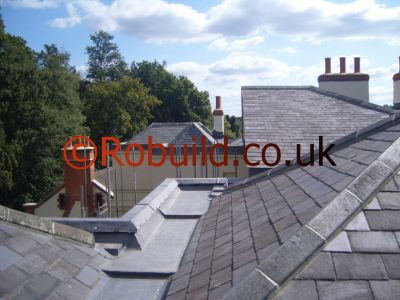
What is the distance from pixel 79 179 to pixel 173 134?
5402mm

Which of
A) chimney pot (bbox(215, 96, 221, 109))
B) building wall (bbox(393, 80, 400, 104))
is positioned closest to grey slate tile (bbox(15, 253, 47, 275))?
building wall (bbox(393, 80, 400, 104))

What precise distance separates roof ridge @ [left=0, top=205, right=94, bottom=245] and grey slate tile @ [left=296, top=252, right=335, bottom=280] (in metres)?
2.63

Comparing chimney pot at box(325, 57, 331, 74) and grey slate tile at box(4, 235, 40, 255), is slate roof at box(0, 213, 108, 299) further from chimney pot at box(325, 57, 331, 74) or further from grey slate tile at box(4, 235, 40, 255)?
chimney pot at box(325, 57, 331, 74)

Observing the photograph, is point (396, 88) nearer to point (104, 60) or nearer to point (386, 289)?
point (386, 289)

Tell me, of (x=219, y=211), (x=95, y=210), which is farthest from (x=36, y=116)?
(x=219, y=211)

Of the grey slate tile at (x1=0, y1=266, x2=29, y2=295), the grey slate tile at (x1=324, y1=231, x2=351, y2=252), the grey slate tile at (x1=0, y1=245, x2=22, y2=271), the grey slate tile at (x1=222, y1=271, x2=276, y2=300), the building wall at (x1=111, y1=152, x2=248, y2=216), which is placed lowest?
the building wall at (x1=111, y1=152, x2=248, y2=216)

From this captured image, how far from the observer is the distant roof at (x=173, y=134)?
19.1 m

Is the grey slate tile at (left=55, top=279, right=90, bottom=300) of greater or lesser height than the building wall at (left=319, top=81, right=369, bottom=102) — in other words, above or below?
below

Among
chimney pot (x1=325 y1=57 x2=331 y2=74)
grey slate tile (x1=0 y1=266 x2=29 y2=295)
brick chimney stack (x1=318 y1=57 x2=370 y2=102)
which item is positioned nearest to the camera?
grey slate tile (x1=0 y1=266 x2=29 y2=295)

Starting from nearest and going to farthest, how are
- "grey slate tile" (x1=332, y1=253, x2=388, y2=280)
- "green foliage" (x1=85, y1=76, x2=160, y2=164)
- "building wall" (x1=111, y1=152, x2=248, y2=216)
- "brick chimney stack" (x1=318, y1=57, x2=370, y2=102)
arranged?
"grey slate tile" (x1=332, y1=253, x2=388, y2=280) < "brick chimney stack" (x1=318, y1=57, x2=370, y2=102) < "building wall" (x1=111, y1=152, x2=248, y2=216) < "green foliage" (x1=85, y1=76, x2=160, y2=164)

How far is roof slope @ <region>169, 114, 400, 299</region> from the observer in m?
2.52

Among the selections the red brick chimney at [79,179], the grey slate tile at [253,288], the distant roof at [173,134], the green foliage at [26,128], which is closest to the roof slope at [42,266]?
the grey slate tile at [253,288]

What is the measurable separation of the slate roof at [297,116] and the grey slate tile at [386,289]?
7.65m

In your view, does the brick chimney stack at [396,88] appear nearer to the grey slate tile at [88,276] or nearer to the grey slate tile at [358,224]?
the grey slate tile at [88,276]
